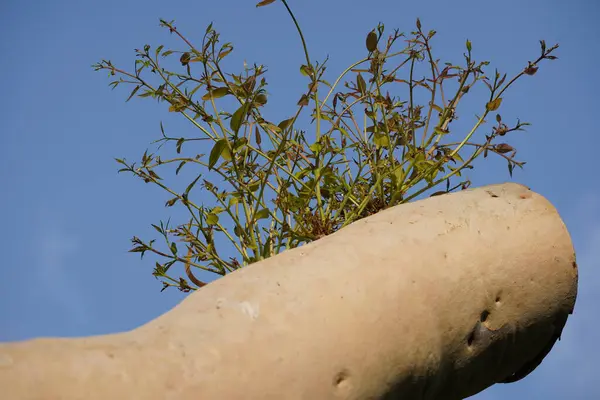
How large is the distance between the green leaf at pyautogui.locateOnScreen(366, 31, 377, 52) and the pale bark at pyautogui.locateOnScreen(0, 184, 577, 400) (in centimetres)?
44

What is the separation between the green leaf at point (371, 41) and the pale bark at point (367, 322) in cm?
44

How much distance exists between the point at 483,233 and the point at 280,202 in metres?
0.50

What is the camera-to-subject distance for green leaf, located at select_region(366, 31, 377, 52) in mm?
1879

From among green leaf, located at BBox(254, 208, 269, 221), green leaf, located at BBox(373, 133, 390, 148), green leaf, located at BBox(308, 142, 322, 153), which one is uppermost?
green leaf, located at BBox(308, 142, 322, 153)

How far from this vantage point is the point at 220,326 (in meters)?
1.36

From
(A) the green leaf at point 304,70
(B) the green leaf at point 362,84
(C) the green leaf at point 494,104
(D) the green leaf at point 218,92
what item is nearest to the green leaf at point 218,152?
(D) the green leaf at point 218,92

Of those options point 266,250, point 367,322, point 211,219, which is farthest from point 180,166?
point 367,322

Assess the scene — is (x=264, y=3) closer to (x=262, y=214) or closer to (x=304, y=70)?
(x=304, y=70)

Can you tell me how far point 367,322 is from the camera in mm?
1416

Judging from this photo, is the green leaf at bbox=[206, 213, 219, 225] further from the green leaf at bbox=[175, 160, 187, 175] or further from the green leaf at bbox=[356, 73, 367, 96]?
the green leaf at bbox=[356, 73, 367, 96]

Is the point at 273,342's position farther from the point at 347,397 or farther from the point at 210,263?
the point at 210,263

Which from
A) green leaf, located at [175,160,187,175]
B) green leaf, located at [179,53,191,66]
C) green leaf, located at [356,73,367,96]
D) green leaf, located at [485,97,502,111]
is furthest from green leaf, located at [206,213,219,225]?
green leaf, located at [485,97,502,111]

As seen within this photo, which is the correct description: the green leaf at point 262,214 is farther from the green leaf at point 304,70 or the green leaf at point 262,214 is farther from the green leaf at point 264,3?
the green leaf at point 264,3

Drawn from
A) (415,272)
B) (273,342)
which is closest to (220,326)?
(273,342)
